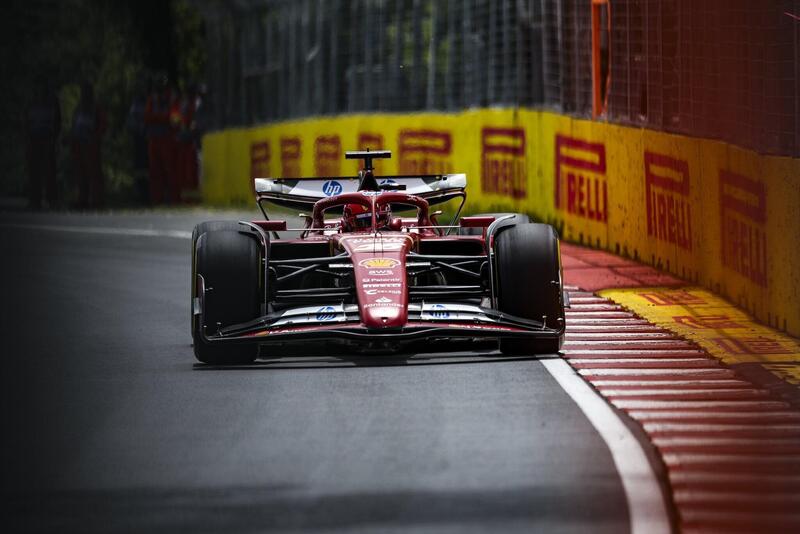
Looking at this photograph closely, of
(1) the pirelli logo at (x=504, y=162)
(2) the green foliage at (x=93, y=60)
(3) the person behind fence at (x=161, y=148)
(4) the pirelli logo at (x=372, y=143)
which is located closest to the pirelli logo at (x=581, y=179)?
(1) the pirelli logo at (x=504, y=162)

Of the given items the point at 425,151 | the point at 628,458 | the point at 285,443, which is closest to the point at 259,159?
the point at 425,151

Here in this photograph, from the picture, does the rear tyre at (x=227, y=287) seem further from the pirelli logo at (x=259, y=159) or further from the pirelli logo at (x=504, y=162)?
the pirelli logo at (x=259, y=159)

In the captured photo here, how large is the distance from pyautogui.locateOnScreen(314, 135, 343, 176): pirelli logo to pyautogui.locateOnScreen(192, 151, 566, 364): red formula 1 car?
1706 cm

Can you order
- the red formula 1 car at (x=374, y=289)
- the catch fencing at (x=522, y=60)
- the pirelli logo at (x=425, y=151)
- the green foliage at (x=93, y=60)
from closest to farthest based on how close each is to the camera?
the red formula 1 car at (x=374, y=289) → the catch fencing at (x=522, y=60) → the pirelli logo at (x=425, y=151) → the green foliage at (x=93, y=60)

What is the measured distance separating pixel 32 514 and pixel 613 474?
235cm

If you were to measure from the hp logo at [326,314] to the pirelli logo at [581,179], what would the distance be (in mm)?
8871

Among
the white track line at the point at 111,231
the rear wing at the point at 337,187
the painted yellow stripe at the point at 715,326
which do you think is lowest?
the white track line at the point at 111,231

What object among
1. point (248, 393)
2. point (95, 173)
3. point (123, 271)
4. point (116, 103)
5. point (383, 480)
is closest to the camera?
point (383, 480)

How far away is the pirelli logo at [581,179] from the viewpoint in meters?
21.2

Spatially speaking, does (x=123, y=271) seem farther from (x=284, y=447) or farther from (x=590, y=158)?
(x=284, y=447)

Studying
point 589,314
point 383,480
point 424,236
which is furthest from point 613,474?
point 589,314

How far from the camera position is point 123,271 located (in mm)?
20703

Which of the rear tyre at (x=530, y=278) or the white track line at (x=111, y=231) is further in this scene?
the white track line at (x=111, y=231)

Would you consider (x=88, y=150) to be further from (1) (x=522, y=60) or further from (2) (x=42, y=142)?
(1) (x=522, y=60)
